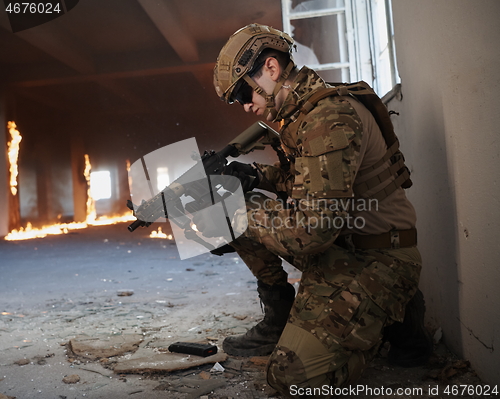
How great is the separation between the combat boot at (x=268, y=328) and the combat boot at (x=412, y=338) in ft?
1.31

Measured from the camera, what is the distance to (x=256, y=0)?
5.43 meters

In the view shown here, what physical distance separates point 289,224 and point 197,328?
966 mm

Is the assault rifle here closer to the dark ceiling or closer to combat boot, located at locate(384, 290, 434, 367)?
combat boot, located at locate(384, 290, 434, 367)

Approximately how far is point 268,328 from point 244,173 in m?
0.59

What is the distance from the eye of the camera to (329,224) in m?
1.18

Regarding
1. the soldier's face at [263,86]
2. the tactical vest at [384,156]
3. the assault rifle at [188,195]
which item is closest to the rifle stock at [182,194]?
the assault rifle at [188,195]

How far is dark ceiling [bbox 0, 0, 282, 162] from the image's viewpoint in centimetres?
556

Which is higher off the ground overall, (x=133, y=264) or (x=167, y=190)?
(x=167, y=190)

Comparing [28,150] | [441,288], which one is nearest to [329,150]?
[441,288]

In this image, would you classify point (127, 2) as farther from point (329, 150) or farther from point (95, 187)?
point (95, 187)

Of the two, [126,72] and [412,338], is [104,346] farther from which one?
[126,72]

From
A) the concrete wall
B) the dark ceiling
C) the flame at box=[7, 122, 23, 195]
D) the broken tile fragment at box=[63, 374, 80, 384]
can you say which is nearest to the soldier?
the concrete wall

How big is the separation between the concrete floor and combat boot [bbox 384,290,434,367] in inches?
1.4

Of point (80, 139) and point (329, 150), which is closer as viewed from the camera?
point (329, 150)
